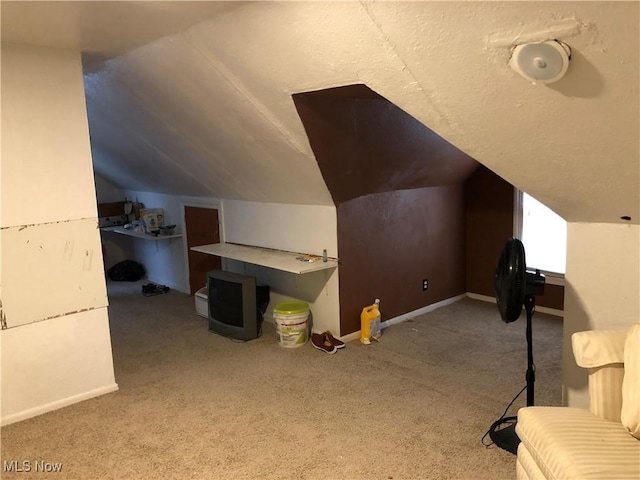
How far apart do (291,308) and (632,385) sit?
2.58m

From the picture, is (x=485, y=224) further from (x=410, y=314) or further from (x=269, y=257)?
(x=269, y=257)

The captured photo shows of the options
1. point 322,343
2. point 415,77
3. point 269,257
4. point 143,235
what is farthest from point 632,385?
point 143,235

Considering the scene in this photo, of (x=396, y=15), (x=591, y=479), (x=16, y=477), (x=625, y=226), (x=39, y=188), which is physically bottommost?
(x=16, y=477)

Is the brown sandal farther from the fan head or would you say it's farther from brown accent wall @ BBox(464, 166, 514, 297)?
brown accent wall @ BBox(464, 166, 514, 297)

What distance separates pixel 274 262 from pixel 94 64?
1.86 metres

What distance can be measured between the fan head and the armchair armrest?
1.44ft

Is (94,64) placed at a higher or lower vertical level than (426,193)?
higher

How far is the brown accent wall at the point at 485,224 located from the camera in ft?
16.1

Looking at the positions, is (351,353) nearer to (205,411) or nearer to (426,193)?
(205,411)

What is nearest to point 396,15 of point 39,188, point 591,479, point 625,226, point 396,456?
point 625,226

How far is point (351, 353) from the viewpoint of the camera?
12.7 feet

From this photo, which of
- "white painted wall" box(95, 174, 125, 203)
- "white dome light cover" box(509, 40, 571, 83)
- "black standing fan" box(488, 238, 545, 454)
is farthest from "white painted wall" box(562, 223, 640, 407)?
"white painted wall" box(95, 174, 125, 203)

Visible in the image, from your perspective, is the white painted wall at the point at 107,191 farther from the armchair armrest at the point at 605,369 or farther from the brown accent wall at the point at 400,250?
the armchair armrest at the point at 605,369

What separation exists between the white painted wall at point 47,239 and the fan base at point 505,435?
241cm
